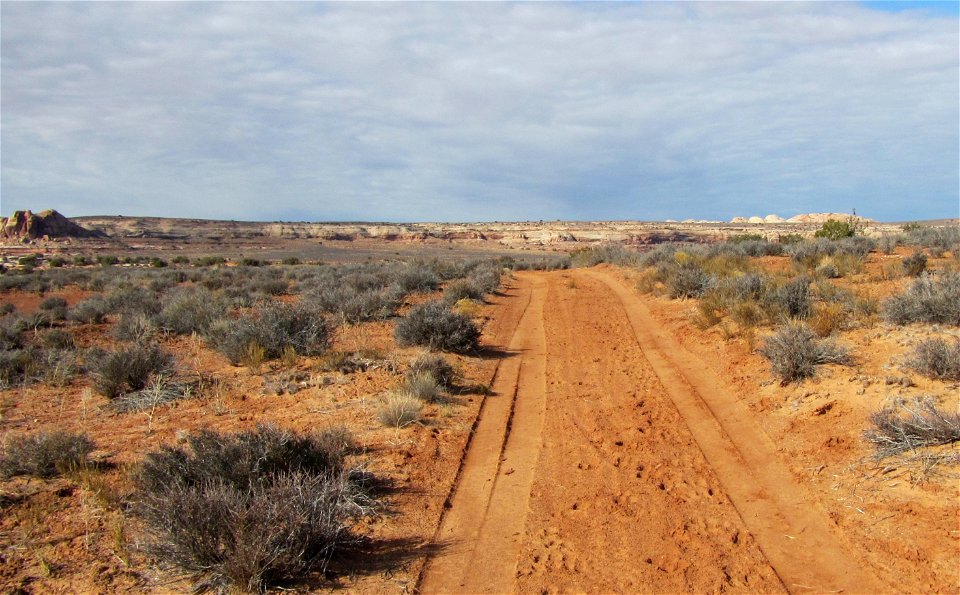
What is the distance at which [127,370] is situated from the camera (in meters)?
9.78

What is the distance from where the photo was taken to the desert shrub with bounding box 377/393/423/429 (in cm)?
801

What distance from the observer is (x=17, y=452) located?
6.35m

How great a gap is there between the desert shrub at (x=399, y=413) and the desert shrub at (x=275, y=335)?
13.5 feet

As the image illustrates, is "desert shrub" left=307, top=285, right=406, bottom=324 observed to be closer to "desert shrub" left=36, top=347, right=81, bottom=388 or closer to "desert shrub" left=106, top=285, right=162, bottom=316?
"desert shrub" left=106, top=285, right=162, bottom=316

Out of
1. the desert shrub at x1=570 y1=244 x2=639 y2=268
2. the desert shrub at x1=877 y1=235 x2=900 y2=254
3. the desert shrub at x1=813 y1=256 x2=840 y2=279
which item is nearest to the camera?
the desert shrub at x1=813 y1=256 x2=840 y2=279

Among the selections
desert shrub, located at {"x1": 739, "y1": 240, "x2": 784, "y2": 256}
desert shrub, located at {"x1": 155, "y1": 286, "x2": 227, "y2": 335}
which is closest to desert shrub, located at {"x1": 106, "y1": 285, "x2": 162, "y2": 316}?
desert shrub, located at {"x1": 155, "y1": 286, "x2": 227, "y2": 335}

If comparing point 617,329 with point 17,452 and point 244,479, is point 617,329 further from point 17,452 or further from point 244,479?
point 17,452

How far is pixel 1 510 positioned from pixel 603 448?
239 inches

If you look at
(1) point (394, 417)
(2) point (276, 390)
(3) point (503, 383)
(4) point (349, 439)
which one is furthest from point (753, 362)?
(2) point (276, 390)

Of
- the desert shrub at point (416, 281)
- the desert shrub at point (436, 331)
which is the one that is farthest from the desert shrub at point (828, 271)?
the desert shrub at point (416, 281)

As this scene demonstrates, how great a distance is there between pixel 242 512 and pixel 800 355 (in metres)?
7.73

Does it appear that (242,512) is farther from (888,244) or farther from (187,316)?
(888,244)

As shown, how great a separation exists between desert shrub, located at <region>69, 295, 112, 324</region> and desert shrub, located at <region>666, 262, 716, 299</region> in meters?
17.5

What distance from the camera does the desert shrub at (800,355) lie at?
28.7 feet
